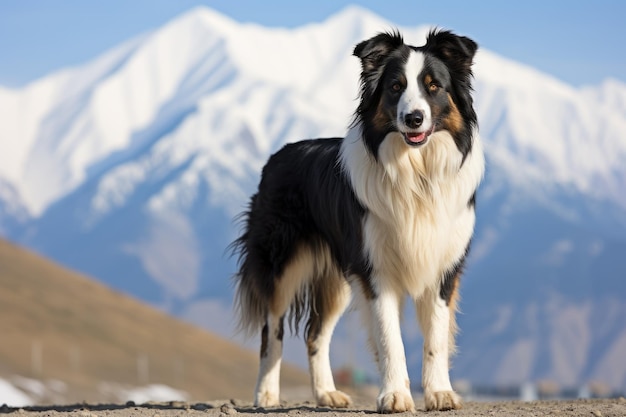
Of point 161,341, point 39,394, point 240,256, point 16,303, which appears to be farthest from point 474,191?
point 161,341

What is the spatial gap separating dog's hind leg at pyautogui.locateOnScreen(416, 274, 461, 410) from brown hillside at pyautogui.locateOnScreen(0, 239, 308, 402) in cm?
6043

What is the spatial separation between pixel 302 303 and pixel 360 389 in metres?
64.9

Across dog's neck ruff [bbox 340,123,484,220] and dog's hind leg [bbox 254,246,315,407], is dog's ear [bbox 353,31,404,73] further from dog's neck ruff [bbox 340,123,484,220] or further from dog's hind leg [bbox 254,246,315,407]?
dog's hind leg [bbox 254,246,315,407]

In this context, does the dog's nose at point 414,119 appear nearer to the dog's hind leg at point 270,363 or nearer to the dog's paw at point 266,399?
the dog's hind leg at point 270,363

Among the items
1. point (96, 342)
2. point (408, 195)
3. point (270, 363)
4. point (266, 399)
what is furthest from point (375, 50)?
point (96, 342)

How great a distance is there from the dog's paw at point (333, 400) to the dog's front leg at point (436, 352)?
54.2 inches

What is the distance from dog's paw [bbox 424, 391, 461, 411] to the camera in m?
9.06

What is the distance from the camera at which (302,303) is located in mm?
10992

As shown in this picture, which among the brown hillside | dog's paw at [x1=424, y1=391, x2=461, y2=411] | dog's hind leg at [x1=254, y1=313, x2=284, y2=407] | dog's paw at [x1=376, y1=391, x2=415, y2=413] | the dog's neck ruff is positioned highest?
the brown hillside

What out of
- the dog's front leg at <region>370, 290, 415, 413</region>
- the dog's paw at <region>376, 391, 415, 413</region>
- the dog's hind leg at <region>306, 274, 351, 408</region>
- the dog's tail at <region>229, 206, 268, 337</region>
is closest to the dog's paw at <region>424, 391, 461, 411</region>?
the dog's front leg at <region>370, 290, 415, 413</region>

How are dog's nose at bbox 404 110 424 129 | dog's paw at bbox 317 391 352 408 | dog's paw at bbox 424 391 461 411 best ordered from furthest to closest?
1. dog's paw at bbox 317 391 352 408
2. dog's paw at bbox 424 391 461 411
3. dog's nose at bbox 404 110 424 129

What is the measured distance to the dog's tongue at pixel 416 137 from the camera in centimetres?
857

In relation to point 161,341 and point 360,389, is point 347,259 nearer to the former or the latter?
point 360,389

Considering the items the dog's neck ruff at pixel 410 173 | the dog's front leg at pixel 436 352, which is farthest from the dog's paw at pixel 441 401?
the dog's neck ruff at pixel 410 173
